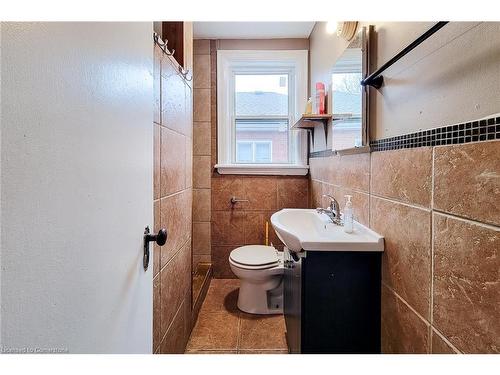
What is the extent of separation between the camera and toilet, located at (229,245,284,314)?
6.66ft

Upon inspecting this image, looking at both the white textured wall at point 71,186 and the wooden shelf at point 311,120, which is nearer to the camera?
the white textured wall at point 71,186

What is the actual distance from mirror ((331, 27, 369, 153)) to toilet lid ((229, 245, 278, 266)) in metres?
0.93

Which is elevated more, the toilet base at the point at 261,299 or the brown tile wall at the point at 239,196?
the brown tile wall at the point at 239,196

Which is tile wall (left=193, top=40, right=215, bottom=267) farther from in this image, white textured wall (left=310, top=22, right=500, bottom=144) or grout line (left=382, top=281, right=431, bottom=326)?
grout line (left=382, top=281, right=431, bottom=326)

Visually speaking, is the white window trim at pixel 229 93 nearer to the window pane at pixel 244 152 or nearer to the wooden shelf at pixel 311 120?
the window pane at pixel 244 152

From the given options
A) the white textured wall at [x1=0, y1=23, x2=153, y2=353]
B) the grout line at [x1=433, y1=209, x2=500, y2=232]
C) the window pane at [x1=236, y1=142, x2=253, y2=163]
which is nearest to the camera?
the white textured wall at [x1=0, y1=23, x2=153, y2=353]

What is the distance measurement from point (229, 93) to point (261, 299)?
1931 millimetres

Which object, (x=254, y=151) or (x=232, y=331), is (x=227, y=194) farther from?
(x=232, y=331)

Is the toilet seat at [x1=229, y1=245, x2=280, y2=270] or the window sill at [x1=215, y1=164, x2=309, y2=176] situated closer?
the toilet seat at [x1=229, y1=245, x2=280, y2=270]

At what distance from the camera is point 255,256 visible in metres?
2.16

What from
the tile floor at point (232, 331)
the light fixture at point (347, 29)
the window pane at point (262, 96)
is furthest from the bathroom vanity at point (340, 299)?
the window pane at point (262, 96)

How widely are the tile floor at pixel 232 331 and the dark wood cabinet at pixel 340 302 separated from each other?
0.66m

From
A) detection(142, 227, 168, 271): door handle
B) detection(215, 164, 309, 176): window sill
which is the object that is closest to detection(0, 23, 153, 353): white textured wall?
detection(142, 227, 168, 271): door handle

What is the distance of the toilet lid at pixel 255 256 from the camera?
2.05 metres
